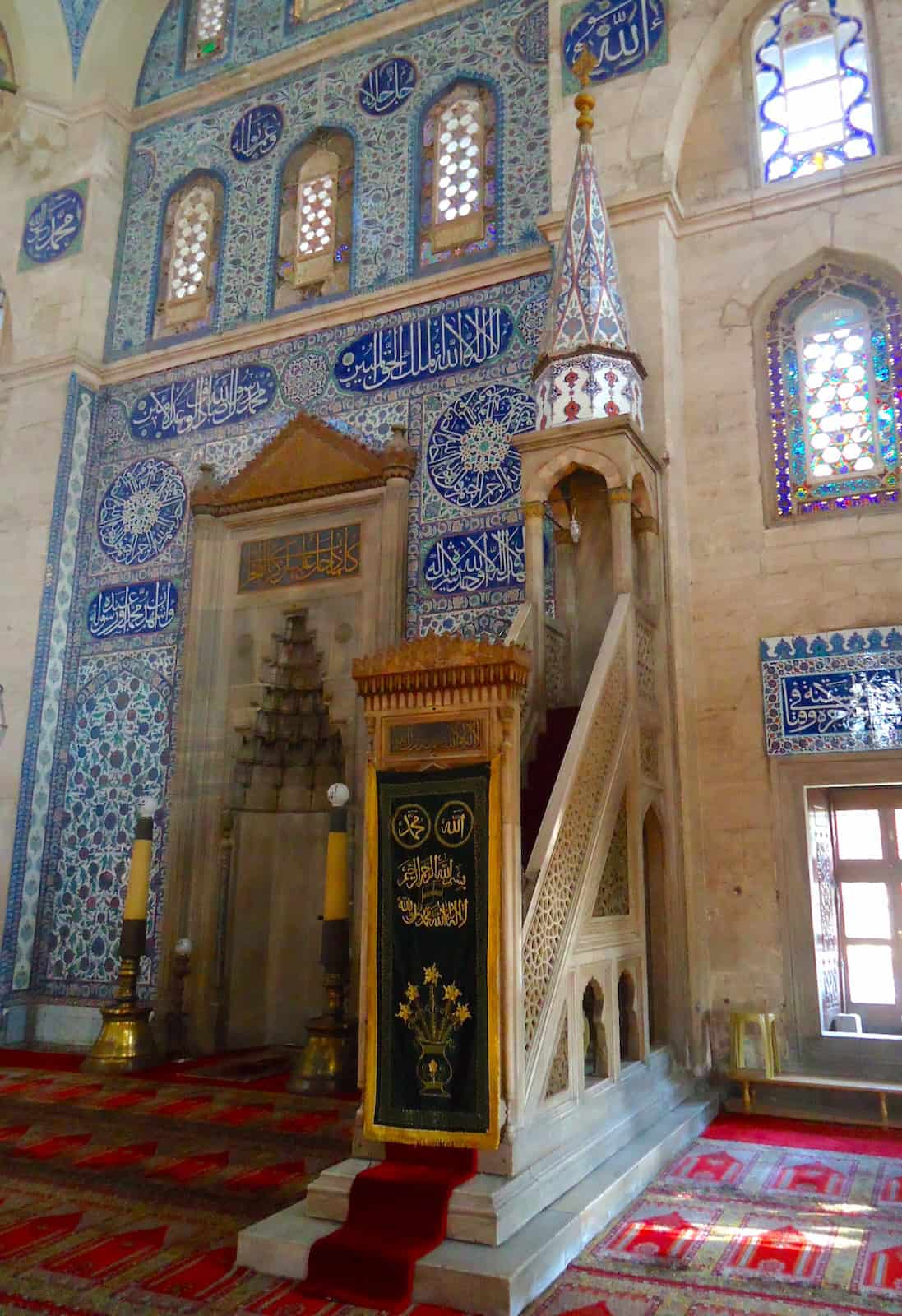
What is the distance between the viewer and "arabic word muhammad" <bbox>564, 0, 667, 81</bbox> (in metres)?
5.51

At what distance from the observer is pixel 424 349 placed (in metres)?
5.78

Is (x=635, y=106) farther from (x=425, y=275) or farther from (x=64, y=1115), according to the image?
(x=64, y=1115)

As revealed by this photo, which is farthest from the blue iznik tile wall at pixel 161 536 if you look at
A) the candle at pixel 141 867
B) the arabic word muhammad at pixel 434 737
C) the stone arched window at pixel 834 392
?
the arabic word muhammad at pixel 434 737

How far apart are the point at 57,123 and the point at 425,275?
331 cm

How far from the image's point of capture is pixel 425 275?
19.4 ft

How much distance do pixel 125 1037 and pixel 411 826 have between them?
9.50 feet

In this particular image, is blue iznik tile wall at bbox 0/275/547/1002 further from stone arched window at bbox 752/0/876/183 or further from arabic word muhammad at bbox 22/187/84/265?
stone arched window at bbox 752/0/876/183

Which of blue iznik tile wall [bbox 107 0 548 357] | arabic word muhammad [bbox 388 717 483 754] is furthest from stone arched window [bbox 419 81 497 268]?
arabic word muhammad [bbox 388 717 483 754]

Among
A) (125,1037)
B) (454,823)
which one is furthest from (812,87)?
(125,1037)

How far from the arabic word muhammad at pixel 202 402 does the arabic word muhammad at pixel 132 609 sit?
1.00 m

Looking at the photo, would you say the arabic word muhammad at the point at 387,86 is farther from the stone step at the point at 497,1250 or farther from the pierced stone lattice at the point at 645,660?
the stone step at the point at 497,1250

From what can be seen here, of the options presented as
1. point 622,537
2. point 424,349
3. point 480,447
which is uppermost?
point 424,349

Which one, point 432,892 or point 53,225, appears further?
point 53,225

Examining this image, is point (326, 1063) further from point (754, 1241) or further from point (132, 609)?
point (132, 609)
